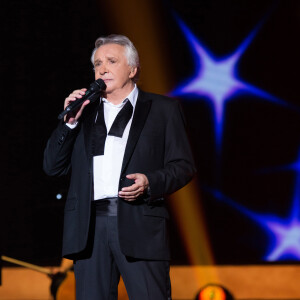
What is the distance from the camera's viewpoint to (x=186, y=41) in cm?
393

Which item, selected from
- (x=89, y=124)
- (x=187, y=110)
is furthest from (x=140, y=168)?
(x=187, y=110)

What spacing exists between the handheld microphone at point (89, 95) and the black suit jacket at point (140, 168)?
0.30 feet

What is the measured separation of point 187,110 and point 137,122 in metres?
2.12

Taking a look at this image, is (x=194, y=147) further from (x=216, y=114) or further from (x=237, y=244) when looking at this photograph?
(x=237, y=244)

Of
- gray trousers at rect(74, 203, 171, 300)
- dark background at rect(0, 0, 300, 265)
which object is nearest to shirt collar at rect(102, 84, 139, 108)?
gray trousers at rect(74, 203, 171, 300)

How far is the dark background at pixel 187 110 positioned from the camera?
12.5 ft

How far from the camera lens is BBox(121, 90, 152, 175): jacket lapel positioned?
1.77 meters

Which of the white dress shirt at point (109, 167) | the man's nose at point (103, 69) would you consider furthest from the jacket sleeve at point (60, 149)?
the man's nose at point (103, 69)

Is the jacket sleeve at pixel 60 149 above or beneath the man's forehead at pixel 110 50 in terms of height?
beneath

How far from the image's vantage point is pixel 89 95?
1.79 metres

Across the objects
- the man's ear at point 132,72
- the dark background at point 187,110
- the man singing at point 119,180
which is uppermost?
the dark background at point 187,110

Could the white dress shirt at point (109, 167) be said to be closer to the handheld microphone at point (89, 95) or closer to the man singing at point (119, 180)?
the man singing at point (119, 180)

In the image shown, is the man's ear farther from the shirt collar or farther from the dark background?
the dark background

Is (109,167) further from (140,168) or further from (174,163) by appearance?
(174,163)
